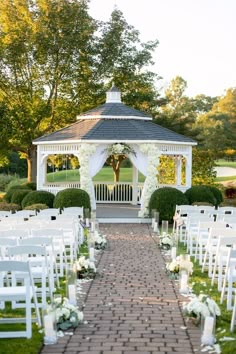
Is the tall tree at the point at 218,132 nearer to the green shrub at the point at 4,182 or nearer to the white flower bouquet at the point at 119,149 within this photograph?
the white flower bouquet at the point at 119,149

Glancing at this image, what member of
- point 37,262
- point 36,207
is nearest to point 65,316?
point 37,262

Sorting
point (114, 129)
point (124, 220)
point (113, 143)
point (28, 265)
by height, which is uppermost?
point (114, 129)

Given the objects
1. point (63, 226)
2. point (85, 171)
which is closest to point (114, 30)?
point (85, 171)

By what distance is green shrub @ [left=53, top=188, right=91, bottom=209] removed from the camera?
22.1 meters

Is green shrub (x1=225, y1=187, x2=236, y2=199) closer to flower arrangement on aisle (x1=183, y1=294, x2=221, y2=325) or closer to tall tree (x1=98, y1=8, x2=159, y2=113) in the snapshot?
tall tree (x1=98, y1=8, x2=159, y2=113)

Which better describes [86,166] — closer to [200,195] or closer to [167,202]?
[167,202]

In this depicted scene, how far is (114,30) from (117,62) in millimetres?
1862

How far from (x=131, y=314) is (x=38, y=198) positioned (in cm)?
1537

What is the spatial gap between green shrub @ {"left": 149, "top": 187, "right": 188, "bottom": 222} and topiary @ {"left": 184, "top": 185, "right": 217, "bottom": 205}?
5.13 feet

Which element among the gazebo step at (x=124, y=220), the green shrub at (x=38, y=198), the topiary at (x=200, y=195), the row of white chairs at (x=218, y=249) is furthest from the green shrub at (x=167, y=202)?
the green shrub at (x=38, y=198)

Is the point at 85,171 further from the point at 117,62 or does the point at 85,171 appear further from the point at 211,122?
the point at 211,122

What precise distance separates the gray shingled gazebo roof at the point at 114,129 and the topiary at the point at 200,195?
2358 millimetres

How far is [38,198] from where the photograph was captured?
23391 millimetres

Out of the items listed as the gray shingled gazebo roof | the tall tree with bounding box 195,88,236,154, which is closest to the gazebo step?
the gray shingled gazebo roof
